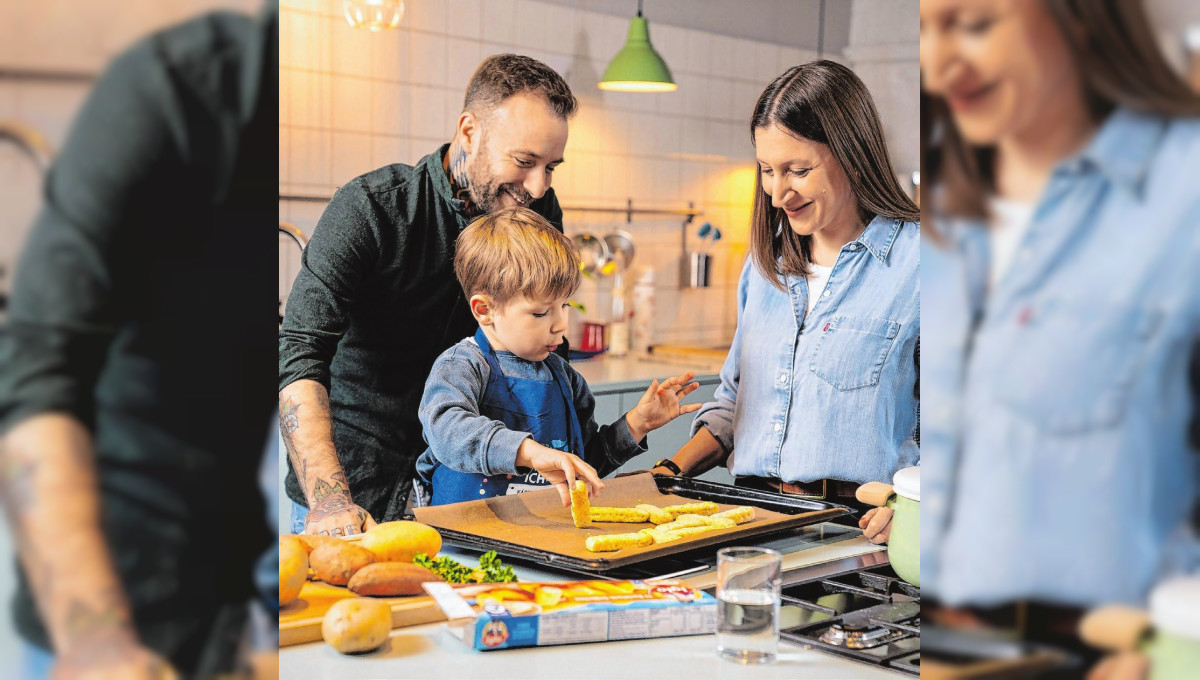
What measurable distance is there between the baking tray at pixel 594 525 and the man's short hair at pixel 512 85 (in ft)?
2.44

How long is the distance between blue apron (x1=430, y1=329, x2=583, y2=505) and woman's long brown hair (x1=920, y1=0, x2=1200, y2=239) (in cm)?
141

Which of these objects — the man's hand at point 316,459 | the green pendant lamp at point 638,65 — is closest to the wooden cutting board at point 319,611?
the man's hand at point 316,459

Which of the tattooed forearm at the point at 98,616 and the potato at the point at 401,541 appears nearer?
the tattooed forearm at the point at 98,616

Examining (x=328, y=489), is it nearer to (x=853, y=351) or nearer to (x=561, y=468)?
(x=561, y=468)

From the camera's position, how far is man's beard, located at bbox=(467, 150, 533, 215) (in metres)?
2.12

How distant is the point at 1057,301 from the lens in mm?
459

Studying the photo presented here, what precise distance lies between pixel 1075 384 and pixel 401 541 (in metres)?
1.03

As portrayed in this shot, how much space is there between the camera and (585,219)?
4051 millimetres

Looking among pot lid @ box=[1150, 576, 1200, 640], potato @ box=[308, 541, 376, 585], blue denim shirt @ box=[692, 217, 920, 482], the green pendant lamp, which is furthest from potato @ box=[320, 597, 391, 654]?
the green pendant lamp

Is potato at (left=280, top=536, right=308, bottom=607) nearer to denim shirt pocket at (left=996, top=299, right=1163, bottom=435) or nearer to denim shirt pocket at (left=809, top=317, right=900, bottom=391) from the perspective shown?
denim shirt pocket at (left=996, top=299, right=1163, bottom=435)

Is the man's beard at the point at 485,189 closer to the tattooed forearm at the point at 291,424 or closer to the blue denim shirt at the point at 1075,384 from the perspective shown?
the tattooed forearm at the point at 291,424

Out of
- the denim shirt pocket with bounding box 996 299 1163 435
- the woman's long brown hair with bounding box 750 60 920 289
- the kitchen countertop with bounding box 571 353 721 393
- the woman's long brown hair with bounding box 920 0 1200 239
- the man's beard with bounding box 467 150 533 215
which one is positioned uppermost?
the woman's long brown hair with bounding box 750 60 920 289

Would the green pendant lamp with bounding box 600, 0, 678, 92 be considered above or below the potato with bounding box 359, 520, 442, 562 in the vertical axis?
above

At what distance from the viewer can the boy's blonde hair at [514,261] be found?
6.30ft
